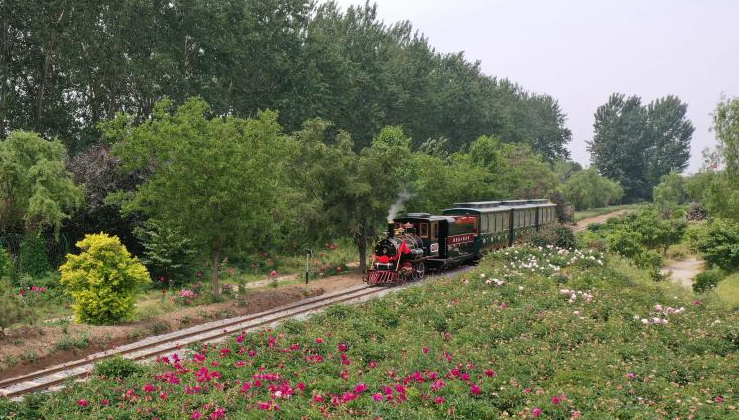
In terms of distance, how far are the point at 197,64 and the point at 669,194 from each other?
74.3 meters

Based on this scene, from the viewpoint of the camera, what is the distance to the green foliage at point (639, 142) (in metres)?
122

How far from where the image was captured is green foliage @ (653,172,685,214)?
82.3 meters

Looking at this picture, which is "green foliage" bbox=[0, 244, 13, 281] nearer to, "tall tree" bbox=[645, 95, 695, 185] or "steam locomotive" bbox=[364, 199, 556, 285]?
"steam locomotive" bbox=[364, 199, 556, 285]

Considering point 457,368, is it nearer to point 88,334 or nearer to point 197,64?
point 88,334

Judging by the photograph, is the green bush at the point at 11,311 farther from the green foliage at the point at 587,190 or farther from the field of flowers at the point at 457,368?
the green foliage at the point at 587,190

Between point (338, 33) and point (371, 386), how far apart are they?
57103mm

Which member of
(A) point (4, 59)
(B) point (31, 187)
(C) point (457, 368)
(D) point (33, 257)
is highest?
(A) point (4, 59)

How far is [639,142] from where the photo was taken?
406 feet

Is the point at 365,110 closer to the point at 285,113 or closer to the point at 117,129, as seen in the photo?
the point at 285,113

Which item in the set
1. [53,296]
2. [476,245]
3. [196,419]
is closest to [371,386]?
[196,419]

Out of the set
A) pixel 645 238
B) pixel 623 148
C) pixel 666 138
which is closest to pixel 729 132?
pixel 645 238

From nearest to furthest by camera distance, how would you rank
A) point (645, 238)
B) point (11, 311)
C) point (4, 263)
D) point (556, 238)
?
1. point (11, 311)
2. point (4, 263)
3. point (556, 238)
4. point (645, 238)

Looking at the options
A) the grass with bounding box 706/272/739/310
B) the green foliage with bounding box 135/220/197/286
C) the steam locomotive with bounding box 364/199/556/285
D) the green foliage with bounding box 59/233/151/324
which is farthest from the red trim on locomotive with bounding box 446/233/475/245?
the green foliage with bounding box 59/233/151/324

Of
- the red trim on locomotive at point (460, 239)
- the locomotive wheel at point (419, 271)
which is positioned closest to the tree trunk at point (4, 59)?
the locomotive wheel at point (419, 271)
